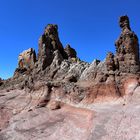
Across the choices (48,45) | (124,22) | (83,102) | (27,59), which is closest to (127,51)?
(124,22)

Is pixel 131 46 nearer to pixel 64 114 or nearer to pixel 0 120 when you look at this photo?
pixel 64 114

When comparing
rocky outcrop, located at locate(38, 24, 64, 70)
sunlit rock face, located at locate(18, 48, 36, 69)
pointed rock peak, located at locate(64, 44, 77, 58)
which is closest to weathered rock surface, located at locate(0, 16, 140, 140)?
rocky outcrop, located at locate(38, 24, 64, 70)

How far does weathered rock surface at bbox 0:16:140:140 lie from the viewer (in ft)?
68.2

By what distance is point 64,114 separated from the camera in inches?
1010

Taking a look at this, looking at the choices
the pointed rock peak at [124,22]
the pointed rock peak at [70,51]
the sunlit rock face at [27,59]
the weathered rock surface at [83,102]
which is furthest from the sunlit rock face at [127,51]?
the sunlit rock face at [27,59]

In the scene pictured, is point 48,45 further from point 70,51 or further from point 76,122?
point 76,122

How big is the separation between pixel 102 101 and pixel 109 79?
2.02 meters

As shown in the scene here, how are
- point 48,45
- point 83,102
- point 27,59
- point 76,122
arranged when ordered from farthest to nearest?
point 27,59 → point 48,45 → point 83,102 → point 76,122

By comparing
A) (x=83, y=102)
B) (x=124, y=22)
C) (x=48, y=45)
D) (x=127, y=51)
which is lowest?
(x=83, y=102)

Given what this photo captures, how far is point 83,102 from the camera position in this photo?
84.3 ft

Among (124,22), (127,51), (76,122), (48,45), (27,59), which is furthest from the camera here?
(27,59)

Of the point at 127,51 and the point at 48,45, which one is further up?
the point at 48,45

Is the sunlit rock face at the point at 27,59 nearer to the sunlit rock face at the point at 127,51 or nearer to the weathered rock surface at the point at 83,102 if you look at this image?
the weathered rock surface at the point at 83,102

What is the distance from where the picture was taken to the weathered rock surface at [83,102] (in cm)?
2078
